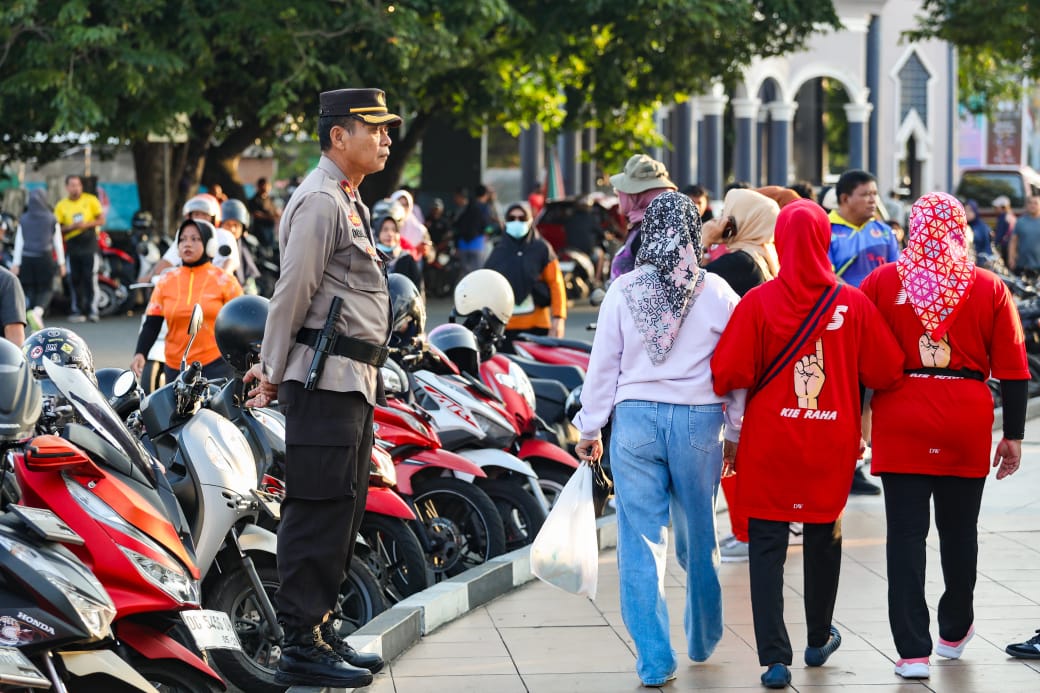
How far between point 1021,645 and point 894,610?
0.56 metres

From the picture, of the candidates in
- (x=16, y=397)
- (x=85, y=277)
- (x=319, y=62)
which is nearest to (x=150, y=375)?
(x=16, y=397)

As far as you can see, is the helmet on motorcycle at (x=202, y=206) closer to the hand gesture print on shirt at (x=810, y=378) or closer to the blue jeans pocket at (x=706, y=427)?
the blue jeans pocket at (x=706, y=427)

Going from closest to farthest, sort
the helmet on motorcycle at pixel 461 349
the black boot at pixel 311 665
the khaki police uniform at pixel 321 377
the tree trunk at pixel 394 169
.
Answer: the khaki police uniform at pixel 321 377
the black boot at pixel 311 665
the helmet on motorcycle at pixel 461 349
the tree trunk at pixel 394 169

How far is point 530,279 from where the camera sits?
39.0ft

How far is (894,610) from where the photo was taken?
19.1 ft

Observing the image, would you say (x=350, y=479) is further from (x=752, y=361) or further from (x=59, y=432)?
(x=752, y=361)

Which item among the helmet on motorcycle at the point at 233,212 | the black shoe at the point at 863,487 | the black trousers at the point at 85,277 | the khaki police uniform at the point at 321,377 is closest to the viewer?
the khaki police uniform at the point at 321,377

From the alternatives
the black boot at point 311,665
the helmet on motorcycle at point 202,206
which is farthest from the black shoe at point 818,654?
the helmet on motorcycle at point 202,206

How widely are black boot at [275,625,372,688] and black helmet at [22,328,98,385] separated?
1.09 meters

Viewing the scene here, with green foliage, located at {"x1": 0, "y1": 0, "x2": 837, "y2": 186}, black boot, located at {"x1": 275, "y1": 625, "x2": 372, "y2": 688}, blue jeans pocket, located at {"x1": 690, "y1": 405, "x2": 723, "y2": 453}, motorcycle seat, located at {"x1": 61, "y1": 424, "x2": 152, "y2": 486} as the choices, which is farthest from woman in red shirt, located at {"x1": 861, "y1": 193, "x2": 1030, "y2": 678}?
green foliage, located at {"x1": 0, "y1": 0, "x2": 837, "y2": 186}

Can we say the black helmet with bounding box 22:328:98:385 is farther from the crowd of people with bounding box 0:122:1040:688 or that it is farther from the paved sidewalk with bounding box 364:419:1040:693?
the paved sidewalk with bounding box 364:419:1040:693

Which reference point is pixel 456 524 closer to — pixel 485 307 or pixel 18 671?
pixel 485 307

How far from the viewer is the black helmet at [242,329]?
20.5ft

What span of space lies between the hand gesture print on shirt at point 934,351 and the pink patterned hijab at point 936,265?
2cm
